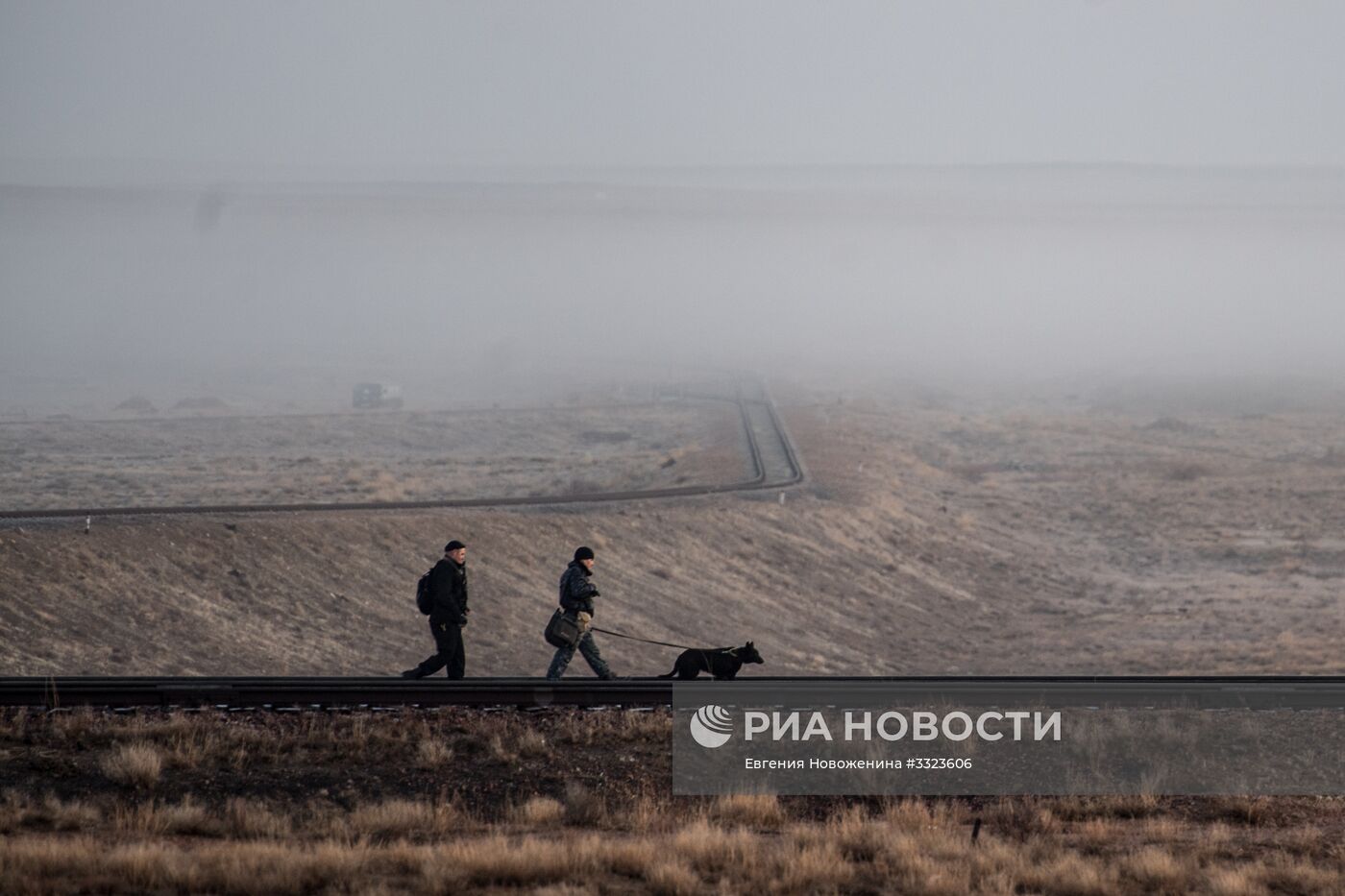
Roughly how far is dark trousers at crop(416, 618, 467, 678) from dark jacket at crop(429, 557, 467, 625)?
77 millimetres

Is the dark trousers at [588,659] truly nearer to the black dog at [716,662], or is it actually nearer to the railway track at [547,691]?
the railway track at [547,691]

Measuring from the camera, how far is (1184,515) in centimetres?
4922

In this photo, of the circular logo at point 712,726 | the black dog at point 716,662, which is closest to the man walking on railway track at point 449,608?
the black dog at point 716,662

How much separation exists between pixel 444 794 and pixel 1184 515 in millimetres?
41959

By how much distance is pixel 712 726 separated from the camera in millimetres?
14438

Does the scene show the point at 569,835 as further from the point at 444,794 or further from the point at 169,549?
the point at 169,549

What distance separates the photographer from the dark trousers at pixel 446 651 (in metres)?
15.4

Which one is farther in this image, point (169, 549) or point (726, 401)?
point (726, 401)

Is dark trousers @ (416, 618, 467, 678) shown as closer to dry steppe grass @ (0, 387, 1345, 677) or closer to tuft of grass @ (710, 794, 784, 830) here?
tuft of grass @ (710, 794, 784, 830)

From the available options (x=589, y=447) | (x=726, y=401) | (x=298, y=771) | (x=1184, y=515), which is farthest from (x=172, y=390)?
(x=298, y=771)

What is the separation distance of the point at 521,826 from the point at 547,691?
3.33m

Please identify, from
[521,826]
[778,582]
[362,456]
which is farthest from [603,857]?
[362,456]

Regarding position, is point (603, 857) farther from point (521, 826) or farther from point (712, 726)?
point (712, 726)

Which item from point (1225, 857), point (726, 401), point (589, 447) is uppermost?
point (726, 401)
